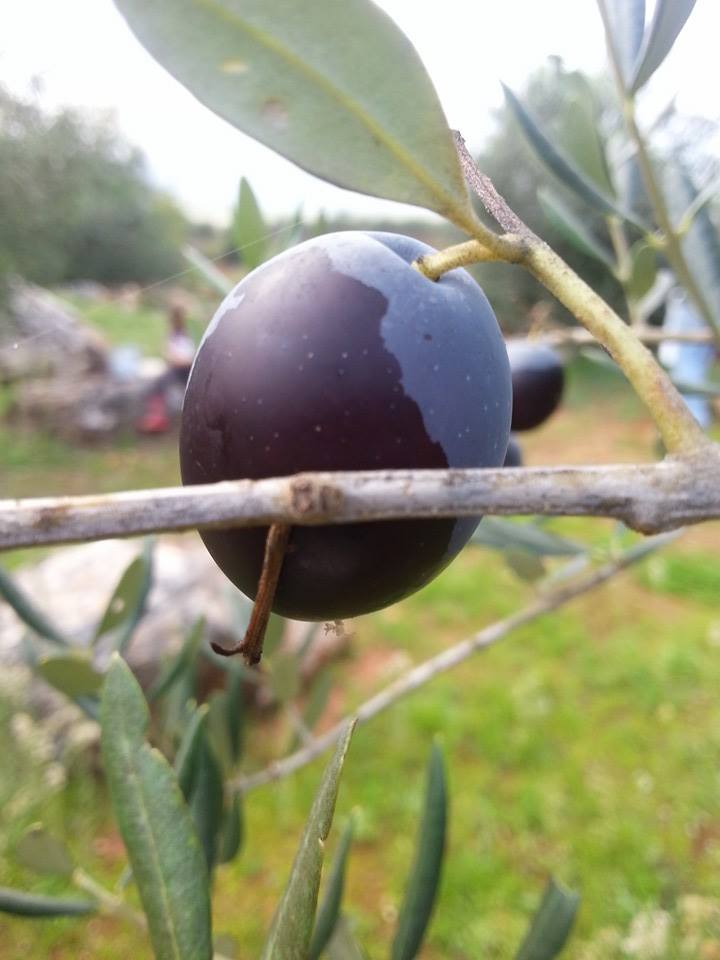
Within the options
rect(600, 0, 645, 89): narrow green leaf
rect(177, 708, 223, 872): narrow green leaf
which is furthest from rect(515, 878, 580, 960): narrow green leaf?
rect(600, 0, 645, 89): narrow green leaf

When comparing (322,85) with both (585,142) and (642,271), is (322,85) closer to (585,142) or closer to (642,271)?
(585,142)

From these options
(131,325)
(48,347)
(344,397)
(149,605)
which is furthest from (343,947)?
(131,325)

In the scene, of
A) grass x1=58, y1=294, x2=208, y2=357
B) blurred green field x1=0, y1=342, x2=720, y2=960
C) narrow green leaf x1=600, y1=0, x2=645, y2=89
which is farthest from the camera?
grass x1=58, y1=294, x2=208, y2=357

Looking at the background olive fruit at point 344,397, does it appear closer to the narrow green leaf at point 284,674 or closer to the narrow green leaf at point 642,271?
the narrow green leaf at point 642,271

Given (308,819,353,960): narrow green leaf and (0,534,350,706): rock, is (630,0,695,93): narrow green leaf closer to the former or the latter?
(308,819,353,960): narrow green leaf

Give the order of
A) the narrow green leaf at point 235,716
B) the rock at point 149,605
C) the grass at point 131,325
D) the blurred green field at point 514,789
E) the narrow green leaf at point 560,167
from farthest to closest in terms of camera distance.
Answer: the grass at point 131,325, the rock at point 149,605, the blurred green field at point 514,789, the narrow green leaf at point 235,716, the narrow green leaf at point 560,167

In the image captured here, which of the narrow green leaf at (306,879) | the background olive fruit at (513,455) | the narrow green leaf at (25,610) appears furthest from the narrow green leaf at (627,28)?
the narrow green leaf at (25,610)

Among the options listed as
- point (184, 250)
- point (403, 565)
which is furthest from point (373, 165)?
point (184, 250)
